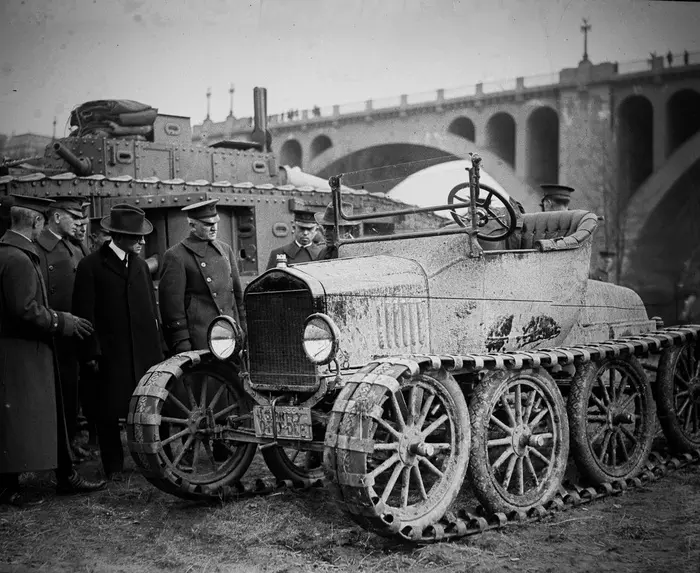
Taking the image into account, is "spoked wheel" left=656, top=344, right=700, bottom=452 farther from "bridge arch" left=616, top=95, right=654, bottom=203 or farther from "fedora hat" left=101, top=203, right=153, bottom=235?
"bridge arch" left=616, top=95, right=654, bottom=203

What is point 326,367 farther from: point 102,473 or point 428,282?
point 102,473

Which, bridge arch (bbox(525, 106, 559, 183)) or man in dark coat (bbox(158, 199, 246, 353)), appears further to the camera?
bridge arch (bbox(525, 106, 559, 183))

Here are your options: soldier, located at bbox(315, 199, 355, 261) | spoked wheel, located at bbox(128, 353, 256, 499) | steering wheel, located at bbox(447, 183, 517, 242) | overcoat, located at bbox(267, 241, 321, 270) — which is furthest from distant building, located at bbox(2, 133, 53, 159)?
steering wheel, located at bbox(447, 183, 517, 242)

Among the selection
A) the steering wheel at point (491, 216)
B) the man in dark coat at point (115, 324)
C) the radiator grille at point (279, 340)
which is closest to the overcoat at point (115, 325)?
the man in dark coat at point (115, 324)

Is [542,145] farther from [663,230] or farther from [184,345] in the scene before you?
[184,345]

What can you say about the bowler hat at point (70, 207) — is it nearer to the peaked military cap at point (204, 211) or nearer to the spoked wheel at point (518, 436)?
the peaked military cap at point (204, 211)

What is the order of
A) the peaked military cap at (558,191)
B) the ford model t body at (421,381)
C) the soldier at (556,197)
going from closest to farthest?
the ford model t body at (421,381), the soldier at (556,197), the peaked military cap at (558,191)

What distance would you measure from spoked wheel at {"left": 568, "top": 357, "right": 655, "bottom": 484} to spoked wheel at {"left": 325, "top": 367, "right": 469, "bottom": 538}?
1.19m

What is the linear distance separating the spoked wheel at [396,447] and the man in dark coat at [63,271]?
299 centimetres

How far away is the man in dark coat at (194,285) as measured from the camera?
6582 millimetres

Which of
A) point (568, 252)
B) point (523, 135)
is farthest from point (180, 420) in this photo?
point (523, 135)

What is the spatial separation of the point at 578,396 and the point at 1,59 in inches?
207

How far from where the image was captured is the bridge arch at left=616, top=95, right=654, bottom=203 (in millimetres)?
16312

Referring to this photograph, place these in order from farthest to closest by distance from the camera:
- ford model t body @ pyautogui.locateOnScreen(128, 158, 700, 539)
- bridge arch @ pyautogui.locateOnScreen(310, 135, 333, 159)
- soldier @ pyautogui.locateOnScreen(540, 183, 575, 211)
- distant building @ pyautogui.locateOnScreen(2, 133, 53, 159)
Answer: bridge arch @ pyautogui.locateOnScreen(310, 135, 333, 159), distant building @ pyautogui.locateOnScreen(2, 133, 53, 159), soldier @ pyautogui.locateOnScreen(540, 183, 575, 211), ford model t body @ pyautogui.locateOnScreen(128, 158, 700, 539)
